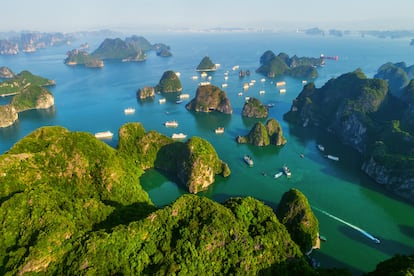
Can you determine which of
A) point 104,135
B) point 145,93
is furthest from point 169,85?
point 104,135

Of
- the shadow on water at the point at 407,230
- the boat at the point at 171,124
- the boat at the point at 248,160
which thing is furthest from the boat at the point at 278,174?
the boat at the point at 171,124

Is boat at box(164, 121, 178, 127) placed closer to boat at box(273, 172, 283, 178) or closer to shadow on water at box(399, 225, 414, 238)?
boat at box(273, 172, 283, 178)

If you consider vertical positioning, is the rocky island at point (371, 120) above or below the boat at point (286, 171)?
above

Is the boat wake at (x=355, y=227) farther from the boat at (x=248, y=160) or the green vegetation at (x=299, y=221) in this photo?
the boat at (x=248, y=160)

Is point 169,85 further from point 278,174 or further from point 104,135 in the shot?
point 278,174

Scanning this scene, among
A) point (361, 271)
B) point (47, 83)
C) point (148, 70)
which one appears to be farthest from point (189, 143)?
point (148, 70)

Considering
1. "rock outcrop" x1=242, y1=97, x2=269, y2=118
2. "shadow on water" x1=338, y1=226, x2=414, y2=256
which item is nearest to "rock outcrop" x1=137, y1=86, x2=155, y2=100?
"rock outcrop" x1=242, y1=97, x2=269, y2=118
